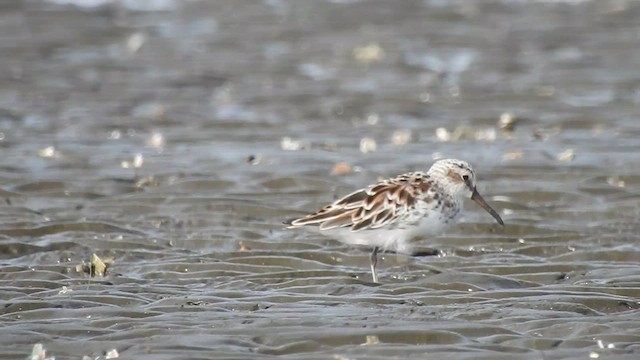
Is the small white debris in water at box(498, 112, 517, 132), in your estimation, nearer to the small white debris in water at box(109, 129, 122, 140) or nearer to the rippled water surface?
the rippled water surface

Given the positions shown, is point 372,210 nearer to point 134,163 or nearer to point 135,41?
point 134,163

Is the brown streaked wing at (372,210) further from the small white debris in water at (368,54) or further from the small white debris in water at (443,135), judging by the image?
the small white debris in water at (368,54)

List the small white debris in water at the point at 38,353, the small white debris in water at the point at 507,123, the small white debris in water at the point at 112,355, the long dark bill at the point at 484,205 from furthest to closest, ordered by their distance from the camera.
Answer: the small white debris in water at the point at 507,123 → the long dark bill at the point at 484,205 → the small white debris in water at the point at 112,355 → the small white debris in water at the point at 38,353

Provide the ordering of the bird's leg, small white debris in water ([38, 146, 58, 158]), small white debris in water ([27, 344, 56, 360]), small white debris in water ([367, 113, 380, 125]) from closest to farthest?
small white debris in water ([27, 344, 56, 360])
the bird's leg
small white debris in water ([38, 146, 58, 158])
small white debris in water ([367, 113, 380, 125])

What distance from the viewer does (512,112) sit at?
635 inches

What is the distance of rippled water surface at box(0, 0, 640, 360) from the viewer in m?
7.77

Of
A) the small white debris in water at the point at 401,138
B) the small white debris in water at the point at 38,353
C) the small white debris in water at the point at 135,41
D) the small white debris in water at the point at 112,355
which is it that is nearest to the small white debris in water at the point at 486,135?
the small white debris in water at the point at 401,138

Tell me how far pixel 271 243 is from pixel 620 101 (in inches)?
285

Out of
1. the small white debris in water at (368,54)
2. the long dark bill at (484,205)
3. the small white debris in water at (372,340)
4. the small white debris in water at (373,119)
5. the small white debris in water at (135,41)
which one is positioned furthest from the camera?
the small white debris in water at (135,41)

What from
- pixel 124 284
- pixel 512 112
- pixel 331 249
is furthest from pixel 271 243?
pixel 512 112

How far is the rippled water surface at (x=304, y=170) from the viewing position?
25.5ft

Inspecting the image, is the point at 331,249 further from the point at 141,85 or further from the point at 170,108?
the point at 141,85

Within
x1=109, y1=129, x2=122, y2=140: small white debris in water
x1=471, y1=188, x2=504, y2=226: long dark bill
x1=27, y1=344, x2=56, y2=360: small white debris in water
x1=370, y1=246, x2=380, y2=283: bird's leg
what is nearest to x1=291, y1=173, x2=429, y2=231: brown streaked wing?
x1=370, y1=246, x2=380, y2=283: bird's leg

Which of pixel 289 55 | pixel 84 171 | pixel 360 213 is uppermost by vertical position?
pixel 360 213
